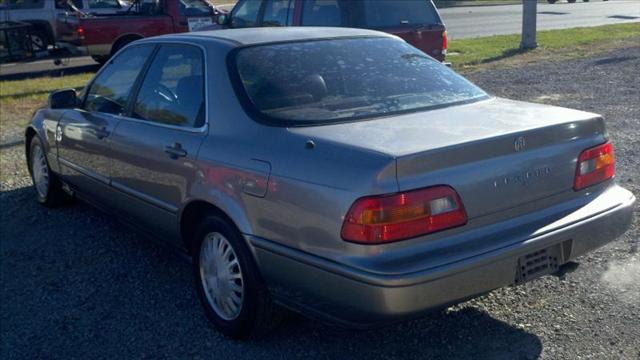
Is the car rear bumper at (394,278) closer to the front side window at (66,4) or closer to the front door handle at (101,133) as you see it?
the front door handle at (101,133)

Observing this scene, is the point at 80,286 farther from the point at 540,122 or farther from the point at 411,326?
the point at 540,122

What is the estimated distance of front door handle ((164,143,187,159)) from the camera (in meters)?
4.68

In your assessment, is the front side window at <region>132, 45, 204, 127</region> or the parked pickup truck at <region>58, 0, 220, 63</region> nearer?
the front side window at <region>132, 45, 204, 127</region>

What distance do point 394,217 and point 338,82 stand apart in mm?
1334

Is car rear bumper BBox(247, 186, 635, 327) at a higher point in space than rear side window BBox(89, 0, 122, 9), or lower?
lower

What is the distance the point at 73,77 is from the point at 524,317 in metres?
14.4

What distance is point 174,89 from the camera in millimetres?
5051

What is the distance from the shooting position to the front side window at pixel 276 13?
37.2 feet

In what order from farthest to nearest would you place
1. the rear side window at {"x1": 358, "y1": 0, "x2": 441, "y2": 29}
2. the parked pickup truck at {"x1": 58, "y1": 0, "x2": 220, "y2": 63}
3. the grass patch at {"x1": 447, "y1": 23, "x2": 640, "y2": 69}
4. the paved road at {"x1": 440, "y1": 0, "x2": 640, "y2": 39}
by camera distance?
the paved road at {"x1": 440, "y1": 0, "x2": 640, "y2": 39} < the parked pickup truck at {"x1": 58, "y1": 0, "x2": 220, "y2": 63} < the grass patch at {"x1": 447, "y1": 23, "x2": 640, "y2": 69} < the rear side window at {"x1": 358, "y1": 0, "x2": 441, "y2": 29}

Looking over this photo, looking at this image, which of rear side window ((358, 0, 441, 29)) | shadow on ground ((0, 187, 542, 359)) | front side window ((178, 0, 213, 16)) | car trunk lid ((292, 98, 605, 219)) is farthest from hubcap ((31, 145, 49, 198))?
front side window ((178, 0, 213, 16))

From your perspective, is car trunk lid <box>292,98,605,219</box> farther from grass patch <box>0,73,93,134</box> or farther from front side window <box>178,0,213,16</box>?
front side window <box>178,0,213,16</box>

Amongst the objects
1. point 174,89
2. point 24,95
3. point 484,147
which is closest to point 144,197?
point 174,89

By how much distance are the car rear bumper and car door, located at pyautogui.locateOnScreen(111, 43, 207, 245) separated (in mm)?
884

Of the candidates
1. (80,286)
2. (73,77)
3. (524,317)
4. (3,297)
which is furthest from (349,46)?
(73,77)
